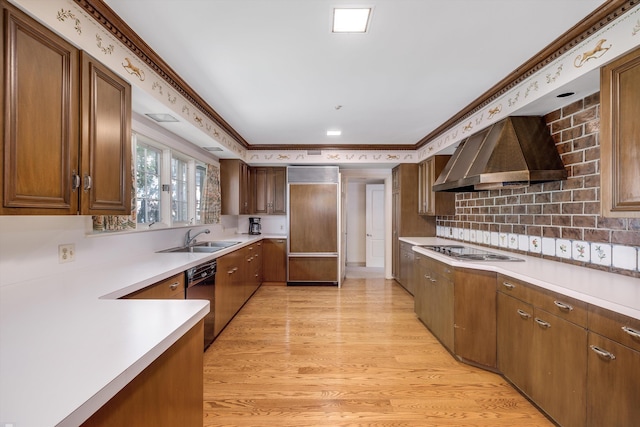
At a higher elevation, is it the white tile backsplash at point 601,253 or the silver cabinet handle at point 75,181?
the silver cabinet handle at point 75,181

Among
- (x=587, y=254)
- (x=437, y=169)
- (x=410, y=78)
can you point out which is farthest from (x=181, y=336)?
(x=437, y=169)

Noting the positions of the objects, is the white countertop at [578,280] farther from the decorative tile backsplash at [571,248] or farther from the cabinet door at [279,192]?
the cabinet door at [279,192]

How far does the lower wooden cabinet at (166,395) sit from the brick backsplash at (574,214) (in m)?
2.64

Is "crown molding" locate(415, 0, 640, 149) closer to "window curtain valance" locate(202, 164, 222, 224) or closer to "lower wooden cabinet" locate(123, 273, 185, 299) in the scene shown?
"lower wooden cabinet" locate(123, 273, 185, 299)

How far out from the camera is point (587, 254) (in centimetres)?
206

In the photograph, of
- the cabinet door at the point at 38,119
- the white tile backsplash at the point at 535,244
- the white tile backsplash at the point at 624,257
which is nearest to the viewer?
the cabinet door at the point at 38,119

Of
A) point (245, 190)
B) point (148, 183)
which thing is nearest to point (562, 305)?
point (148, 183)

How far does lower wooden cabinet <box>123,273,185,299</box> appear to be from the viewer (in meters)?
1.65

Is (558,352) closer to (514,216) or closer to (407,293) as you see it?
(514,216)

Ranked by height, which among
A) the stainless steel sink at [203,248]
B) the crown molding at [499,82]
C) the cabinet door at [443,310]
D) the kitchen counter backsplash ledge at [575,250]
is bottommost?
the cabinet door at [443,310]

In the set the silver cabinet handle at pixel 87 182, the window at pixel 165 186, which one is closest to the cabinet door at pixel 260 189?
the window at pixel 165 186

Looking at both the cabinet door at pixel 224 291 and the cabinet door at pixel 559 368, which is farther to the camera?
the cabinet door at pixel 224 291

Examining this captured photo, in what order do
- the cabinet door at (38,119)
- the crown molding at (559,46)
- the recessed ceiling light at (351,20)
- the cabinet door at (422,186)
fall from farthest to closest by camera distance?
the cabinet door at (422,186) → the recessed ceiling light at (351,20) → the crown molding at (559,46) → the cabinet door at (38,119)

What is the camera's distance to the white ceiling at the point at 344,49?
5.26 feet
